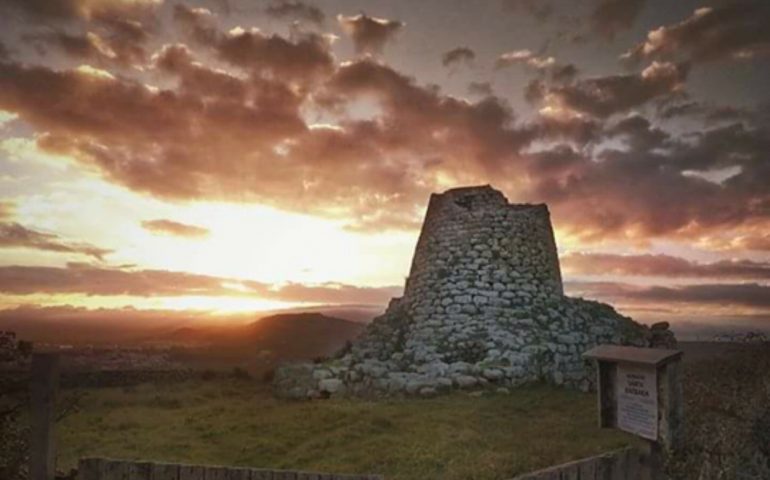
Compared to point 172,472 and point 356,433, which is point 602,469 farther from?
point 356,433

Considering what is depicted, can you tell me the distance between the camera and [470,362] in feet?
73.8

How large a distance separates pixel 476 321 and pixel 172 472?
57.2 ft

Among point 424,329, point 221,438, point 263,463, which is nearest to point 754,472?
point 263,463

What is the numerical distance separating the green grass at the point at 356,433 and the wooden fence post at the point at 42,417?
16.0 feet

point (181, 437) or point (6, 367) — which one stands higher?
point (6, 367)

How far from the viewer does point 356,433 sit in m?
14.5

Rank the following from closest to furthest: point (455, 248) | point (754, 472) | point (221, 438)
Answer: point (754, 472), point (221, 438), point (455, 248)

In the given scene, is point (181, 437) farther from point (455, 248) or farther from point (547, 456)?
point (455, 248)

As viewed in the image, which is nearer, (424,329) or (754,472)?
(754,472)

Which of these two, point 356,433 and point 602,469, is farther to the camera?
point 356,433

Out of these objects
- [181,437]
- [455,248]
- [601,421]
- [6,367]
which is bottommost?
[181,437]

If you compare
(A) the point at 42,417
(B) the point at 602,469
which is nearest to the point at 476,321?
(B) the point at 602,469

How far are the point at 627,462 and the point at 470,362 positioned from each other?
584 inches

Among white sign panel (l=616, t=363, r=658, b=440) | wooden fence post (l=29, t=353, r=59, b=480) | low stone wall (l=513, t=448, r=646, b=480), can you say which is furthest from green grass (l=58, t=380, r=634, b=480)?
wooden fence post (l=29, t=353, r=59, b=480)
